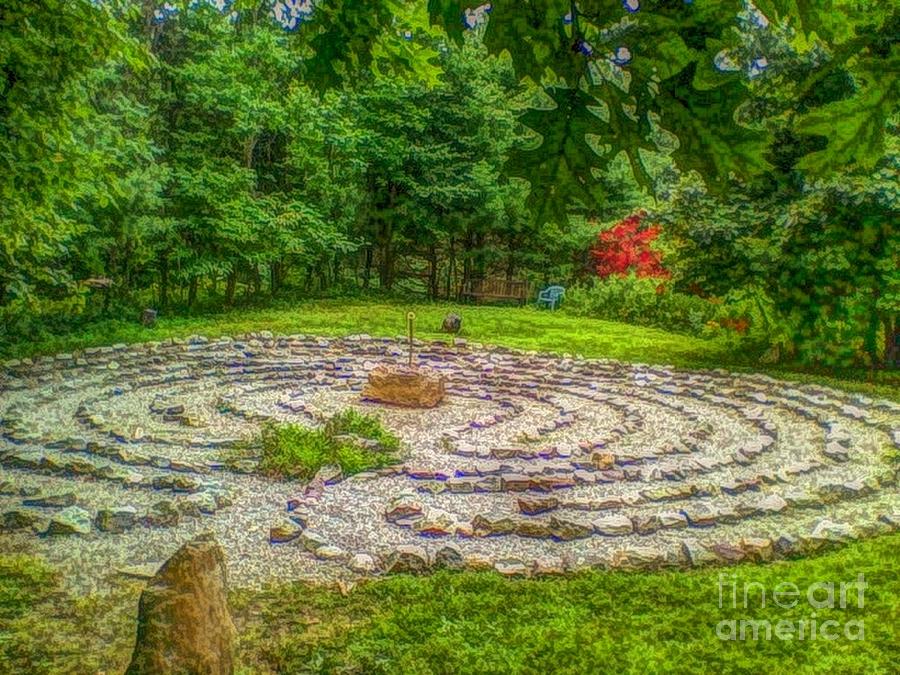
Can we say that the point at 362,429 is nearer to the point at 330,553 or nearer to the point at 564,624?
the point at 330,553

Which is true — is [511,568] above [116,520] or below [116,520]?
Answer: above

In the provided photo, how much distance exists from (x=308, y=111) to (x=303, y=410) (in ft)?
31.3

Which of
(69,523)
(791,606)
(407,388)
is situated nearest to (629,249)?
(407,388)

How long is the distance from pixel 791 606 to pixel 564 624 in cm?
132

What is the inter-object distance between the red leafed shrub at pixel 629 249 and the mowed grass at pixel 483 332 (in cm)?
312

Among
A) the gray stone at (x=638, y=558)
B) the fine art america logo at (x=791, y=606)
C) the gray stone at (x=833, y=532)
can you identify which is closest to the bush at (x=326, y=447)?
the gray stone at (x=638, y=558)

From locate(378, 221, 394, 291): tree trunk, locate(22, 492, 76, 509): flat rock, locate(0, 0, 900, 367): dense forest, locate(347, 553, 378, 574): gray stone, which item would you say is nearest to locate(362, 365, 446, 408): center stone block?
locate(0, 0, 900, 367): dense forest

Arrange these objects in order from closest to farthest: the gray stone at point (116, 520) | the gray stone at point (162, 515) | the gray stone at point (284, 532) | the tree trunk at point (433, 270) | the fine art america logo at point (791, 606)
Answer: the fine art america logo at point (791, 606) < the gray stone at point (284, 532) < the gray stone at point (116, 520) < the gray stone at point (162, 515) < the tree trunk at point (433, 270)

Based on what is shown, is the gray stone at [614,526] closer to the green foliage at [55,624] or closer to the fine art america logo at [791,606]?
the fine art america logo at [791,606]

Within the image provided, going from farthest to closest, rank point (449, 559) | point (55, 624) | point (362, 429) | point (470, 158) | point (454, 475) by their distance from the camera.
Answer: point (470, 158) → point (362, 429) → point (454, 475) → point (449, 559) → point (55, 624)

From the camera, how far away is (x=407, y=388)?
9008 millimetres

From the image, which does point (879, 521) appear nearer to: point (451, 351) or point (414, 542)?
point (414, 542)

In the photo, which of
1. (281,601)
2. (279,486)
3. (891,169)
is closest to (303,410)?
(279,486)

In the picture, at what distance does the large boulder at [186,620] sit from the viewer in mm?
2943
